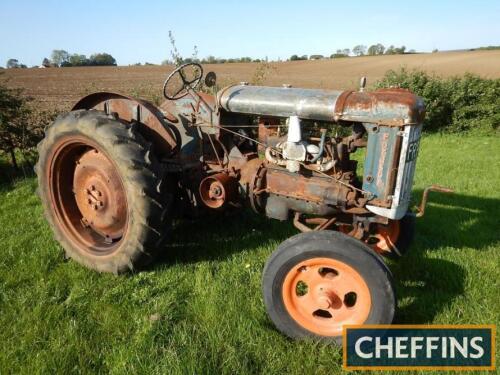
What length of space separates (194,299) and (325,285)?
0.99 metres

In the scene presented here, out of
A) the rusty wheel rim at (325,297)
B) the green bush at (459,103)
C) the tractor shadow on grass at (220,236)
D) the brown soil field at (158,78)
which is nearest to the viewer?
the rusty wheel rim at (325,297)

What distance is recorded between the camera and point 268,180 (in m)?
3.30

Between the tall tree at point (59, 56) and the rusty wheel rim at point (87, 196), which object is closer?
the rusty wheel rim at point (87, 196)

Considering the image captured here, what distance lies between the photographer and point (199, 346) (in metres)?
2.53

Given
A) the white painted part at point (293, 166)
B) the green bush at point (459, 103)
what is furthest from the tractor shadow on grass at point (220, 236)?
the green bush at point (459, 103)

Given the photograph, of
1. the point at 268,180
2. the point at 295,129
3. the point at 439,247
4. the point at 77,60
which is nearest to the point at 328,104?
the point at 295,129

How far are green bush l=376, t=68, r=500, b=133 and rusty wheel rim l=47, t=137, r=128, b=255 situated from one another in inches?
357

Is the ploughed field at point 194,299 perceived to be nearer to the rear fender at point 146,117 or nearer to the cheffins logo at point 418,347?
the cheffins logo at point 418,347

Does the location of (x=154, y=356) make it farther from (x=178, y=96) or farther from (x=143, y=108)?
(x=178, y=96)

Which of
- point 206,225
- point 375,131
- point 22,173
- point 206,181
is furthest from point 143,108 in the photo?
point 22,173

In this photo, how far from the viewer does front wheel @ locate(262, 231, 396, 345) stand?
2482 mm

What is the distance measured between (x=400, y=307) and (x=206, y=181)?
176cm

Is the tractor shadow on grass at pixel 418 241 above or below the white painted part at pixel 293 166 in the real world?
below

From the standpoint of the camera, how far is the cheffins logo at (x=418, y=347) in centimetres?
248
